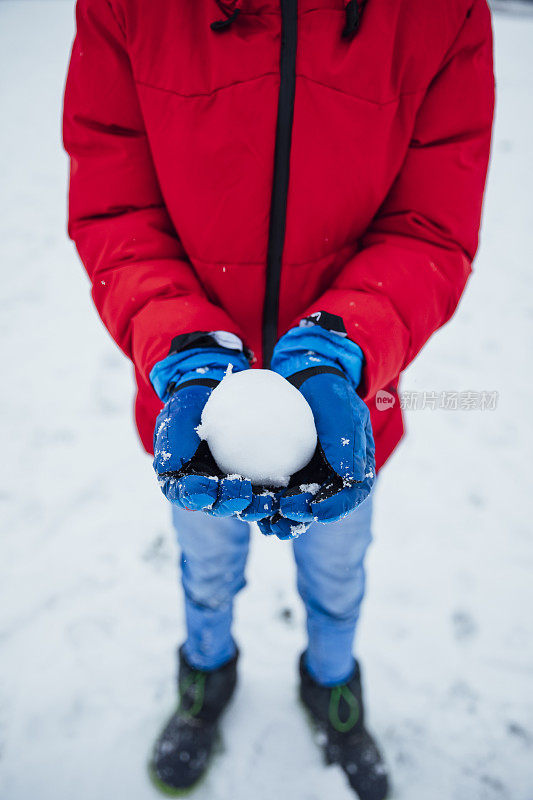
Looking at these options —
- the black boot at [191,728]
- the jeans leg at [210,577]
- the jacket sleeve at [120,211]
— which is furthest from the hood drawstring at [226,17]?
the black boot at [191,728]

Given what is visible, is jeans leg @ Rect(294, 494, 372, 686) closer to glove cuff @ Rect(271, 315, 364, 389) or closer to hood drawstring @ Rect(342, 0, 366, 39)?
glove cuff @ Rect(271, 315, 364, 389)

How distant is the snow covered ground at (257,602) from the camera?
1.50 meters

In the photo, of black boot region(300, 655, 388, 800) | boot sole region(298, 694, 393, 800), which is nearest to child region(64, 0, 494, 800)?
black boot region(300, 655, 388, 800)

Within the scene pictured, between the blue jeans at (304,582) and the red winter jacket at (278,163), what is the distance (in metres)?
0.43

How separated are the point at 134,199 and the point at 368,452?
775 millimetres

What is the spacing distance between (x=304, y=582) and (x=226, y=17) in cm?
137

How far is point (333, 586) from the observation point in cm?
132

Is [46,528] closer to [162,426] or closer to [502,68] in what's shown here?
[162,426]

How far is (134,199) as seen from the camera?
1117 millimetres

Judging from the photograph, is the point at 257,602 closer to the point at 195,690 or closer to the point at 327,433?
the point at 195,690

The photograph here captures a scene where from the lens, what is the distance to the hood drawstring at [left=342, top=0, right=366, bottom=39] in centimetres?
92

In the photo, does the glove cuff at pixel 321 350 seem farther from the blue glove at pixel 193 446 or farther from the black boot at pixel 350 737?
the black boot at pixel 350 737

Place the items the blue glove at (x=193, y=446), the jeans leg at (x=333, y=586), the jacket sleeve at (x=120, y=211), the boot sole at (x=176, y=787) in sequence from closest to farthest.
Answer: the blue glove at (x=193, y=446), the jacket sleeve at (x=120, y=211), the jeans leg at (x=333, y=586), the boot sole at (x=176, y=787)

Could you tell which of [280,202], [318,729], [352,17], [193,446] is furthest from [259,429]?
[318,729]
